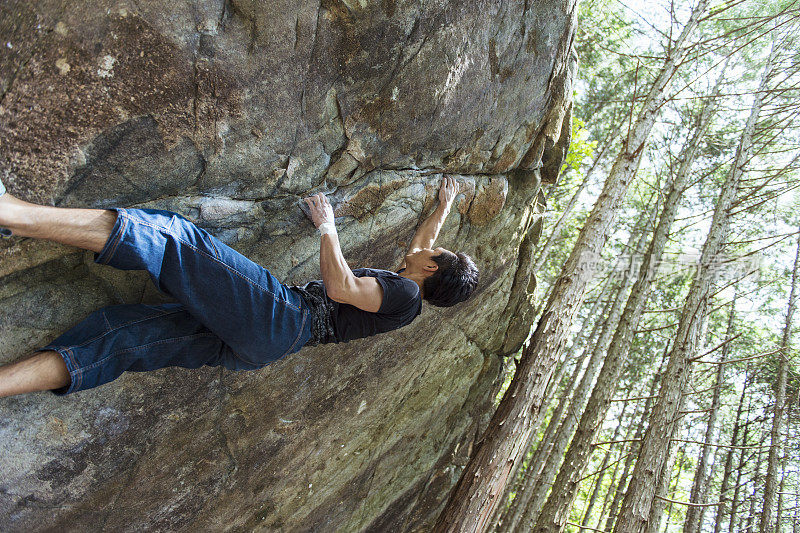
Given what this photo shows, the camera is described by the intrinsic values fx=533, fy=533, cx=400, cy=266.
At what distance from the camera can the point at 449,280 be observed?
157 inches

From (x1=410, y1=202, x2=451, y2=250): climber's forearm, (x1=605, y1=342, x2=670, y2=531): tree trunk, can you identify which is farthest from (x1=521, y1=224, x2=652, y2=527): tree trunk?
(x1=410, y1=202, x2=451, y2=250): climber's forearm

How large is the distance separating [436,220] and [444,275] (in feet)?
4.03

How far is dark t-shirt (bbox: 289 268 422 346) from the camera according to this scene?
3.70 m

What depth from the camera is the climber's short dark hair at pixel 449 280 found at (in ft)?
13.1

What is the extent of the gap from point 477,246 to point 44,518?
4.64 metres

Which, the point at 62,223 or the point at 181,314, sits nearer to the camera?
the point at 62,223

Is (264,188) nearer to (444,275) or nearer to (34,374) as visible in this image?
(444,275)

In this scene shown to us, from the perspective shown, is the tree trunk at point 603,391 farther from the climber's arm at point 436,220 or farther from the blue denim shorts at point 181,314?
the blue denim shorts at point 181,314

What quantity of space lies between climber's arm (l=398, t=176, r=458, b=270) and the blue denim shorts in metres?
1.58

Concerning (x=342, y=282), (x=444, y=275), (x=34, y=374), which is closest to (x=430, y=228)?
(x=444, y=275)

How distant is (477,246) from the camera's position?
6.07 meters

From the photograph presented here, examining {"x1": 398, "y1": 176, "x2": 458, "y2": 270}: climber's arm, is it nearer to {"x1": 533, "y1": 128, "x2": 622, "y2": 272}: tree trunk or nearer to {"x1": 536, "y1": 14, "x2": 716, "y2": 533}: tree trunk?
{"x1": 533, "y1": 128, "x2": 622, "y2": 272}: tree trunk

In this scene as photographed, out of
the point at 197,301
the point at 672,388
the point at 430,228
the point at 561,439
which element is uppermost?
the point at 430,228

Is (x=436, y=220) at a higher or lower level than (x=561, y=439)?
higher
